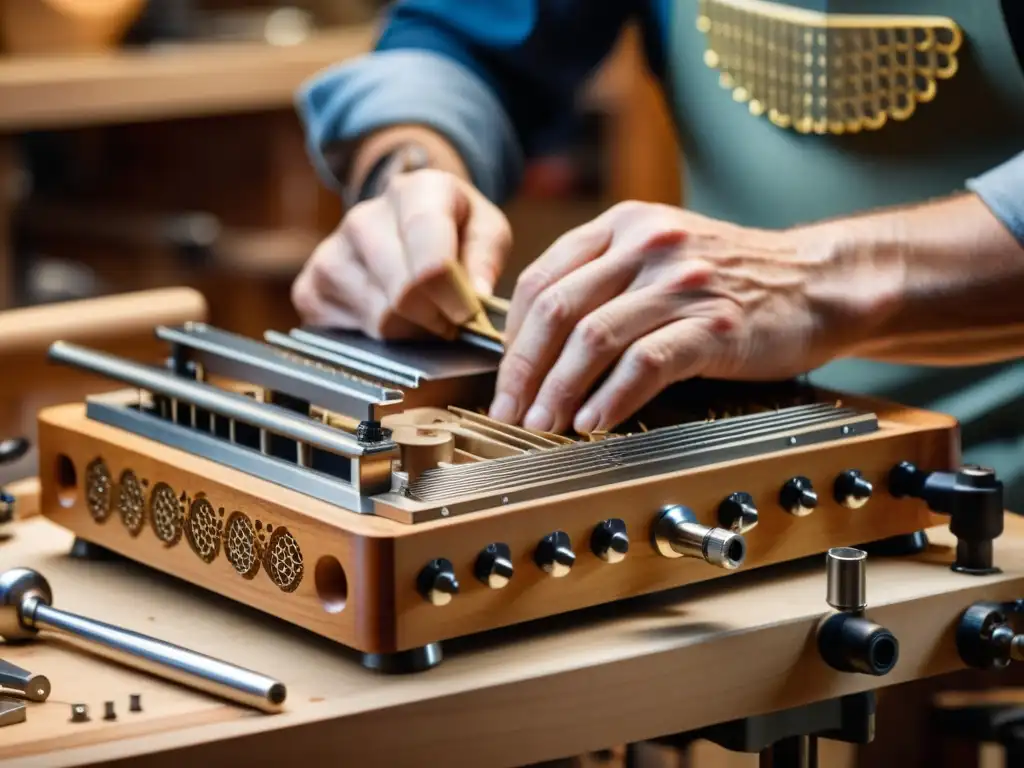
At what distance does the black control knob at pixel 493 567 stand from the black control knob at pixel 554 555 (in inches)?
1.0

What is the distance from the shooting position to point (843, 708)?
44.3 inches

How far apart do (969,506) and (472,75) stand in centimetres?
81

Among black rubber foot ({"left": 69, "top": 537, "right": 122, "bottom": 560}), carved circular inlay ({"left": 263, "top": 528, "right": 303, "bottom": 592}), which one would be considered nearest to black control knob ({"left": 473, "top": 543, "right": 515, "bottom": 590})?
carved circular inlay ({"left": 263, "top": 528, "right": 303, "bottom": 592})

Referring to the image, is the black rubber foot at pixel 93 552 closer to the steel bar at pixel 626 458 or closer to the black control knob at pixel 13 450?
the black control knob at pixel 13 450

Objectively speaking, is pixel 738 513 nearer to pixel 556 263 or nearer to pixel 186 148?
pixel 556 263

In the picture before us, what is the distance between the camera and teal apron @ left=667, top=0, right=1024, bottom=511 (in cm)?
144

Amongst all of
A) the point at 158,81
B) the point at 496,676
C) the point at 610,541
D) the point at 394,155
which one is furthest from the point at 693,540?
the point at 158,81

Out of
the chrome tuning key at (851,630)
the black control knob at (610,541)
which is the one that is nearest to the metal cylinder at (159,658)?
the black control knob at (610,541)

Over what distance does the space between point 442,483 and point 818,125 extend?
2.08ft

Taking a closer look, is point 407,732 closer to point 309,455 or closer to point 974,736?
point 309,455

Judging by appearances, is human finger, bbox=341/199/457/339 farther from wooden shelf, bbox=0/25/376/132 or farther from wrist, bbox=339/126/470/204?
wooden shelf, bbox=0/25/376/132

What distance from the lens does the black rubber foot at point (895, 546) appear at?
1.21m

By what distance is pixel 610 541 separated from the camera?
1.05m

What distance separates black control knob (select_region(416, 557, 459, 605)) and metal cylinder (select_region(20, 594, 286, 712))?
10cm
